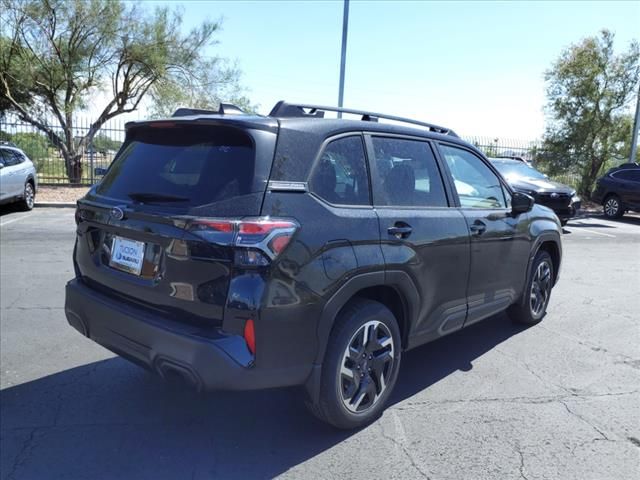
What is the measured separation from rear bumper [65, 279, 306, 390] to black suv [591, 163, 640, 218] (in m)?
17.0

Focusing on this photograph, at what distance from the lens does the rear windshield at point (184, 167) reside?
8.93 feet

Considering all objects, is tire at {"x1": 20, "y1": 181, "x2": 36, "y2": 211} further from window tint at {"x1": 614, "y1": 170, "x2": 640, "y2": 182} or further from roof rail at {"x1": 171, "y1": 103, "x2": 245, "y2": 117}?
window tint at {"x1": 614, "y1": 170, "x2": 640, "y2": 182}

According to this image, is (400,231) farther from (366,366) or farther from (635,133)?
(635,133)

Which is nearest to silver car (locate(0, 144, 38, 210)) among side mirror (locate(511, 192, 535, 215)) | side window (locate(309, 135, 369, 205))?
side window (locate(309, 135, 369, 205))

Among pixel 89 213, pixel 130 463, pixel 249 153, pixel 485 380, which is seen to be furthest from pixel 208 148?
pixel 485 380

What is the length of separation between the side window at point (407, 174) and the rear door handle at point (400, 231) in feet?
0.55

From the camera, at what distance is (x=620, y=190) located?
55.4 ft

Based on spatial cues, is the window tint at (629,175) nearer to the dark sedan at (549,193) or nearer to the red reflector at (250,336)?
the dark sedan at (549,193)

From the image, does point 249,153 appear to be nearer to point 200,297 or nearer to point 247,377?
point 200,297

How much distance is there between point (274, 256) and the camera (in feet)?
8.50

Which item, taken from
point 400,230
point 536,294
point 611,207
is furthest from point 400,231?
point 611,207

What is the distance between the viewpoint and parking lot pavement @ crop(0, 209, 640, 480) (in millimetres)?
2887

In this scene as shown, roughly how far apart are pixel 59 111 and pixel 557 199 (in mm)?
17516

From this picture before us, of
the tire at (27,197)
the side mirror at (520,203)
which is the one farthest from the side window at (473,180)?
the tire at (27,197)
